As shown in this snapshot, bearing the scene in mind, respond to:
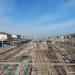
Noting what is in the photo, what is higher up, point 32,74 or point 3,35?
point 3,35

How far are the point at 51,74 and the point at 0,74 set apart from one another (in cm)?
655

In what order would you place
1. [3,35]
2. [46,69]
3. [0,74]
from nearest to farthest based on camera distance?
[0,74] < [46,69] < [3,35]

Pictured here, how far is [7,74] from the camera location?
A: 64.2 ft

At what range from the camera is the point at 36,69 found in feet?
73.7

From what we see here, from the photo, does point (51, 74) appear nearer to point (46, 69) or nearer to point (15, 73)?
point (46, 69)

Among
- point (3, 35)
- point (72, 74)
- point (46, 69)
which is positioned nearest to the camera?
point (72, 74)

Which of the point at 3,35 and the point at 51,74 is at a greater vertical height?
the point at 3,35

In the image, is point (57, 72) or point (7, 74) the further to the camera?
point (57, 72)

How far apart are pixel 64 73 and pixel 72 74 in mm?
1052

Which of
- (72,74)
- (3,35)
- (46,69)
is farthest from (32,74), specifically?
(3,35)

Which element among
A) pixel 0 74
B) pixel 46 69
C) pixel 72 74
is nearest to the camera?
pixel 0 74

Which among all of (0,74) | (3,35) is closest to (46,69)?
(0,74)

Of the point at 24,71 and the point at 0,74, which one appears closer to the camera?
the point at 0,74

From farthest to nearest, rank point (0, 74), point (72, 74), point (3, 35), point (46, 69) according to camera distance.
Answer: point (3, 35) < point (46, 69) < point (72, 74) < point (0, 74)
